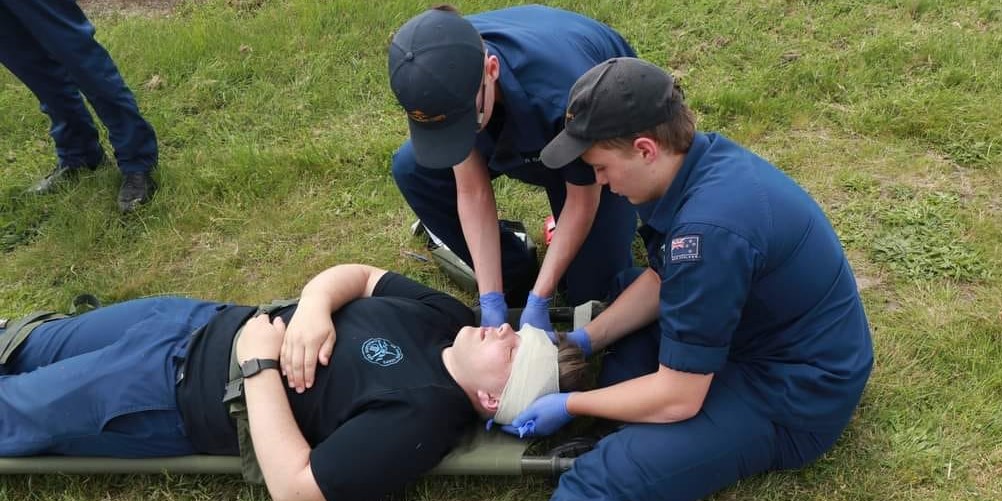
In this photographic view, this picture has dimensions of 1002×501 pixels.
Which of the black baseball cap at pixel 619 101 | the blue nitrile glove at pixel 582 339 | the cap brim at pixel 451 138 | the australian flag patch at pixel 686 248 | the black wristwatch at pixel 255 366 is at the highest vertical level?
the black baseball cap at pixel 619 101

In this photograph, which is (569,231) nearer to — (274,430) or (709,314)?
(709,314)

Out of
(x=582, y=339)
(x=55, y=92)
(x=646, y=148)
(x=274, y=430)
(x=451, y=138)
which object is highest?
(x=646, y=148)

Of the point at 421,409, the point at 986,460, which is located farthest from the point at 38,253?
the point at 986,460

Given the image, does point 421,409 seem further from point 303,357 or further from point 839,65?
point 839,65

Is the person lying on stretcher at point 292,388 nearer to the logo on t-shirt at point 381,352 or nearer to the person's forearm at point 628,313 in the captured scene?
the logo on t-shirt at point 381,352

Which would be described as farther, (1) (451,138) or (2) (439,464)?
(2) (439,464)

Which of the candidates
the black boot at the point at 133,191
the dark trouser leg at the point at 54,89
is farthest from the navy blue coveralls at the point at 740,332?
the dark trouser leg at the point at 54,89

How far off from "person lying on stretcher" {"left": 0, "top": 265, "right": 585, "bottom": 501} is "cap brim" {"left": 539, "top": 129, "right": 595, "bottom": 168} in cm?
68

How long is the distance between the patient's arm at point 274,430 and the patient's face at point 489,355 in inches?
23.3

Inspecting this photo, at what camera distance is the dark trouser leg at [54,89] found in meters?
4.07

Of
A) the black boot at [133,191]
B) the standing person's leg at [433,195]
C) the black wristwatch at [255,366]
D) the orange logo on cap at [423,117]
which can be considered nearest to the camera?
the orange logo on cap at [423,117]

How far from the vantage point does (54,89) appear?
14.1 feet

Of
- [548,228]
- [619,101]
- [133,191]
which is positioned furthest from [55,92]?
[619,101]

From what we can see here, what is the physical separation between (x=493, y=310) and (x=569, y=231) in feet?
1.43
